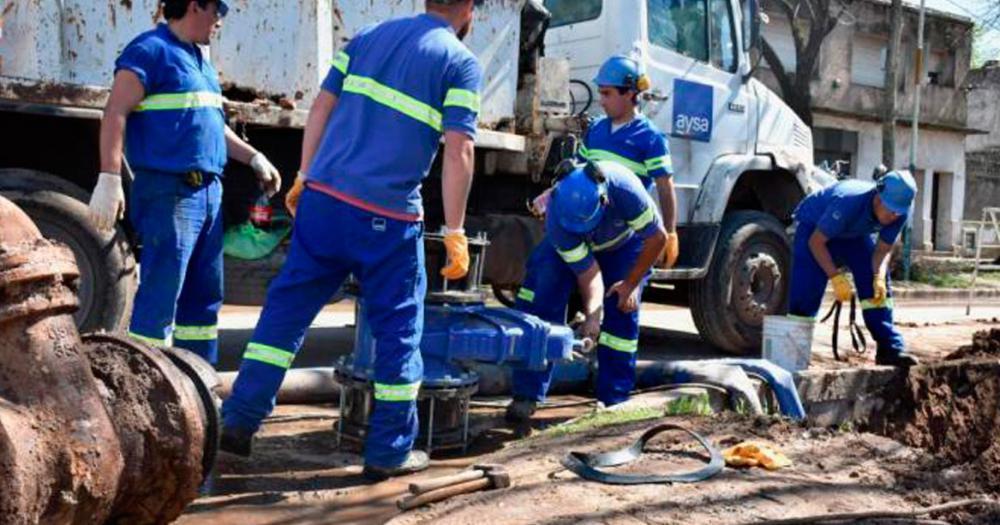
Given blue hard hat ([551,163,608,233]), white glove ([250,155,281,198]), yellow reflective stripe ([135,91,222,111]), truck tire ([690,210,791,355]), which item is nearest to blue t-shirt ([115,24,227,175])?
yellow reflective stripe ([135,91,222,111])

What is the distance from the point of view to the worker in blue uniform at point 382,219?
3.85 metres

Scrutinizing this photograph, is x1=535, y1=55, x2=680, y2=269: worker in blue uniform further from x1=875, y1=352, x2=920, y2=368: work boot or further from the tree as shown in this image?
the tree

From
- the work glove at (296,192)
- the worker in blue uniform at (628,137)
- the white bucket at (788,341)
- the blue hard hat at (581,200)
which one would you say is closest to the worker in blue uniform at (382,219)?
the work glove at (296,192)

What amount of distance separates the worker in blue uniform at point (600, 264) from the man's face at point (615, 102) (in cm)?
66

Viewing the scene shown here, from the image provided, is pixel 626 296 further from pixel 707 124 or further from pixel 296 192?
pixel 707 124

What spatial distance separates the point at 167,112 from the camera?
173 inches

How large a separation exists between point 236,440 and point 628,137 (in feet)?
9.92

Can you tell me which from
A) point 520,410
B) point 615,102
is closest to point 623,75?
point 615,102

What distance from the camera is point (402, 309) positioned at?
386 centimetres

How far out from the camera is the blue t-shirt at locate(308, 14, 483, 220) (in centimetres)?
387

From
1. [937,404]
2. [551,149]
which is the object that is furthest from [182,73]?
[937,404]

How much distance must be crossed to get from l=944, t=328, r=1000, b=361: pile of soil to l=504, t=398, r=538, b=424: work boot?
4164 mm

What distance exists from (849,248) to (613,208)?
269 cm

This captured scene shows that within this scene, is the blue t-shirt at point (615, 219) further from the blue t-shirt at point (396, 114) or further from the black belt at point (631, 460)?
the blue t-shirt at point (396, 114)
